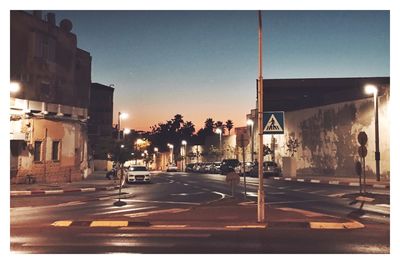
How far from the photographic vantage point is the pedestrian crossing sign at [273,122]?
43.2 ft

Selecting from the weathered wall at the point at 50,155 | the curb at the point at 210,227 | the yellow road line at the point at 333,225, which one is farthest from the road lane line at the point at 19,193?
the yellow road line at the point at 333,225

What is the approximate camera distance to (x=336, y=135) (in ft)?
133

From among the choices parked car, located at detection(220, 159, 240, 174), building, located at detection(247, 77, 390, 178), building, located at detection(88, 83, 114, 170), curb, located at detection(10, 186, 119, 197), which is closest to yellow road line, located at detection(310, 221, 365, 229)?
curb, located at detection(10, 186, 119, 197)

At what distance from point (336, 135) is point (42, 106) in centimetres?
2549

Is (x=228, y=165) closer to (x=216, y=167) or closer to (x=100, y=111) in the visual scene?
(x=216, y=167)

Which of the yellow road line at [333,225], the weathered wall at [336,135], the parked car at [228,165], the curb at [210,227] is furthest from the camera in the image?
the parked car at [228,165]

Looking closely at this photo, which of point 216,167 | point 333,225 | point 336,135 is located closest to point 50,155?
point 333,225

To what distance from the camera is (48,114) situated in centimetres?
3197

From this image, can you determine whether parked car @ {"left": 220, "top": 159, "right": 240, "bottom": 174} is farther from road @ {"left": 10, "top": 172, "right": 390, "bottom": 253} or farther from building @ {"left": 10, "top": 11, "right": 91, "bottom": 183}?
road @ {"left": 10, "top": 172, "right": 390, "bottom": 253}

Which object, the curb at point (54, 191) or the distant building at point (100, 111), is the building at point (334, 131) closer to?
the curb at point (54, 191)

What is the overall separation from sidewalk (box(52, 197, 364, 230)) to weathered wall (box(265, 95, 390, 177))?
69.7 ft

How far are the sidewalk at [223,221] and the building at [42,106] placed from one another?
17952 mm
